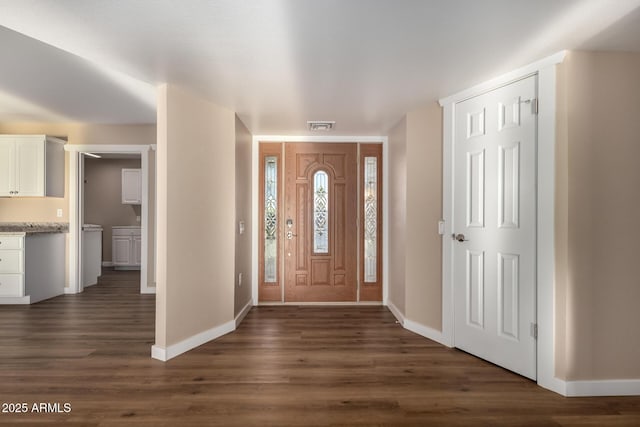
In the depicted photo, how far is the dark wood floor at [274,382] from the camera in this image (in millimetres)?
1926

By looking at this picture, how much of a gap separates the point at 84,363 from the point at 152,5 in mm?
2544

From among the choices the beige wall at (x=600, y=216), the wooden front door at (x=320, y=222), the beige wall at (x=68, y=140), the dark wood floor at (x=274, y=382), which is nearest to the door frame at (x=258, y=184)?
the wooden front door at (x=320, y=222)

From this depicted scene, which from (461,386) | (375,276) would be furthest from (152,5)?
(375,276)

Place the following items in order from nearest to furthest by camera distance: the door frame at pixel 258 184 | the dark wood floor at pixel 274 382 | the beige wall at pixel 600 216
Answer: the dark wood floor at pixel 274 382 < the beige wall at pixel 600 216 < the door frame at pixel 258 184

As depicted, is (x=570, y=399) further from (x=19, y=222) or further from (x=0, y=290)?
(x=19, y=222)

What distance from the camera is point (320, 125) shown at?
392cm

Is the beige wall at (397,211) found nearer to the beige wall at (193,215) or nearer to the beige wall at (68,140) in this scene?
the beige wall at (193,215)

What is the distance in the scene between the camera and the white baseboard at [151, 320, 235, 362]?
268 cm

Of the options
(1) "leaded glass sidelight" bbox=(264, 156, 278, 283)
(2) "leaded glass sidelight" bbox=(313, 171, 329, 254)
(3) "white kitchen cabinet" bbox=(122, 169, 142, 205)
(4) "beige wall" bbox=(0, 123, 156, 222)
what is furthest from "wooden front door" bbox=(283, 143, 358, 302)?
(3) "white kitchen cabinet" bbox=(122, 169, 142, 205)

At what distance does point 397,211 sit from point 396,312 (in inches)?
45.2

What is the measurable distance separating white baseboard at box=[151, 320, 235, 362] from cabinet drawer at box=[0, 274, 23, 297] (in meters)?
2.84

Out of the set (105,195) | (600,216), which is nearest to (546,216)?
(600,216)

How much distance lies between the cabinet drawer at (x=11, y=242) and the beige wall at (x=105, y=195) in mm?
3334

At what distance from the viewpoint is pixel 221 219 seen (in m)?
3.35
